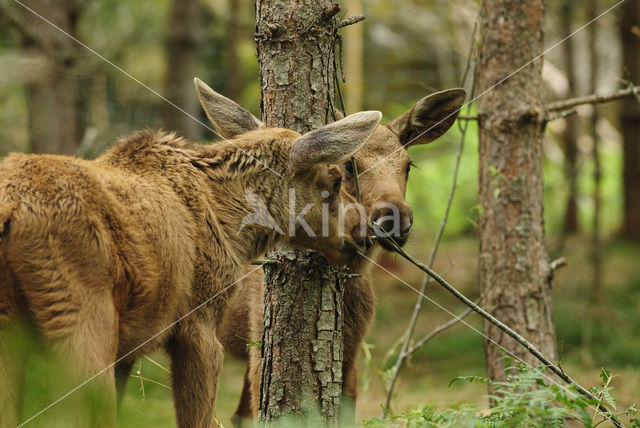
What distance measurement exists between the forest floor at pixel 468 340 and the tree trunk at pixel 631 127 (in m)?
0.74

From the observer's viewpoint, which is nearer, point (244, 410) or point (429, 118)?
point (429, 118)

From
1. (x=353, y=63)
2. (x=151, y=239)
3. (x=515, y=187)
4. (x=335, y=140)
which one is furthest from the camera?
(x=353, y=63)

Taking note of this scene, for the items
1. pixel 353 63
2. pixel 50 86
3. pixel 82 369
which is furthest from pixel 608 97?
pixel 353 63

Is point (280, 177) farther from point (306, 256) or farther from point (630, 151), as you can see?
point (630, 151)

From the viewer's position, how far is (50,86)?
11055 mm

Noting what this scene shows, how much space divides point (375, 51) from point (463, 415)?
55.7 feet

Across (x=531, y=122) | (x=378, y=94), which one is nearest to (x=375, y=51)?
(x=378, y=94)

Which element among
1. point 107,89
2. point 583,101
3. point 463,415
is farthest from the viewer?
point 107,89

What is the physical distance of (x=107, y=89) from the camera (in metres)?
13.1

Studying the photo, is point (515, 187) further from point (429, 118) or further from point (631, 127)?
point (631, 127)

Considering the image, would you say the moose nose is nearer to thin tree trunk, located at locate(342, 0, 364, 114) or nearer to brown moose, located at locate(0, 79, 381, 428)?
brown moose, located at locate(0, 79, 381, 428)

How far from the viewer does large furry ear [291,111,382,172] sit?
467cm

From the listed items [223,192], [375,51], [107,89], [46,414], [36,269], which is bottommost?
[46,414]

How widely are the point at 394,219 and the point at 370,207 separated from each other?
309 millimetres
